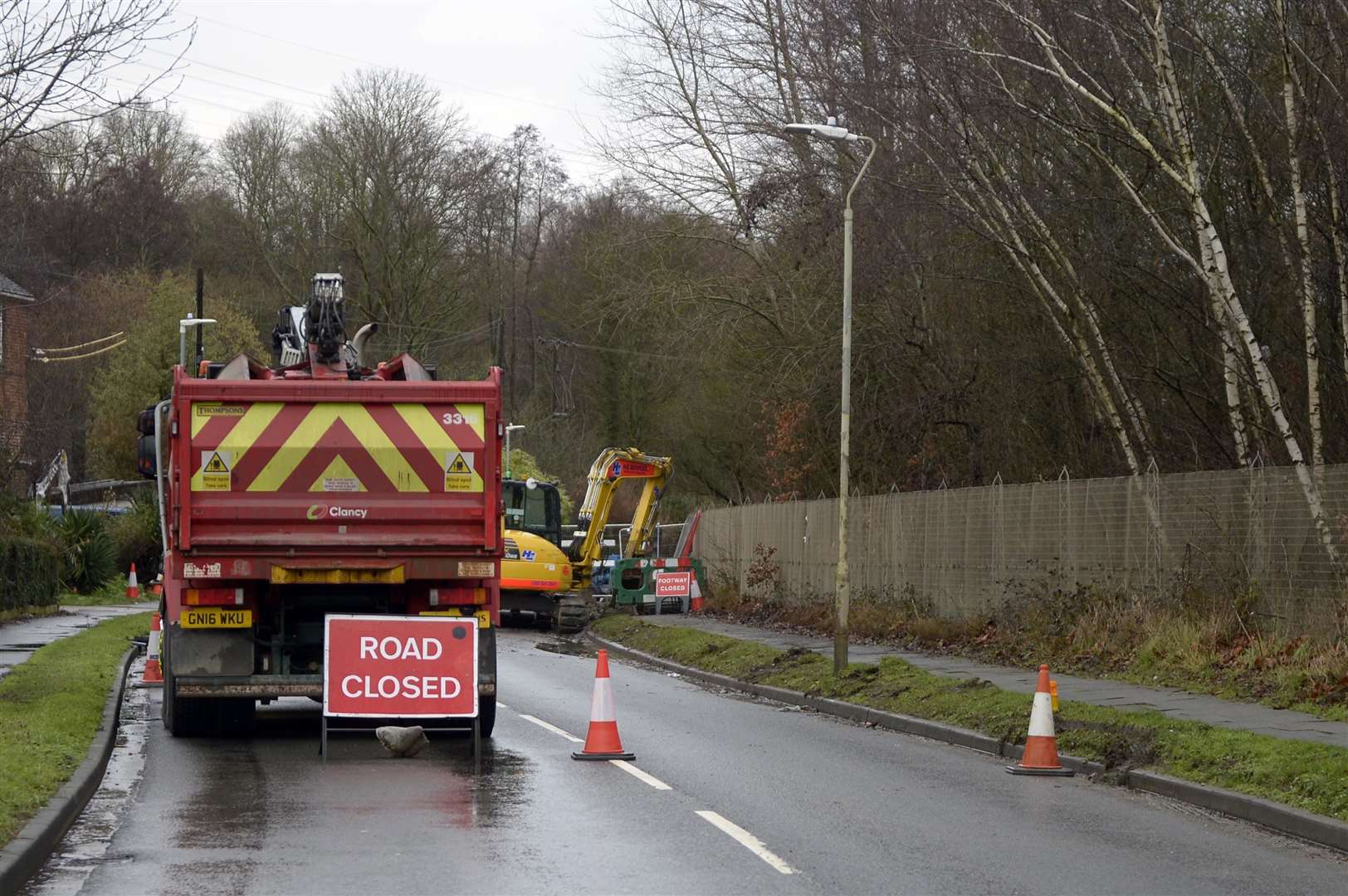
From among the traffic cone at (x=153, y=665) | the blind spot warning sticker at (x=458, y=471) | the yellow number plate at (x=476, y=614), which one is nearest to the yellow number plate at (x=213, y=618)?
the yellow number plate at (x=476, y=614)

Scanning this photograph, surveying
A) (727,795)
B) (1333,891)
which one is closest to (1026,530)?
(727,795)

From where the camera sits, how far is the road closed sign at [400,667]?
46.0 ft

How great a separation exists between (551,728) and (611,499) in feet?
74.6

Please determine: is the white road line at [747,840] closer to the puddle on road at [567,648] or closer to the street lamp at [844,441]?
the street lamp at [844,441]

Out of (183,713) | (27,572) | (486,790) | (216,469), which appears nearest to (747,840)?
(486,790)

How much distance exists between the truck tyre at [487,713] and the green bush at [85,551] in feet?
109

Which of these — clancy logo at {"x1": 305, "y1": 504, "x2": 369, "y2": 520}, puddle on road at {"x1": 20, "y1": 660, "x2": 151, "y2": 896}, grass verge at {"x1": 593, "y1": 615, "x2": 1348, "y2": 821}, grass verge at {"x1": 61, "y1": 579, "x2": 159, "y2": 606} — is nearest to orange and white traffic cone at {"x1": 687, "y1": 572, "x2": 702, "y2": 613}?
grass verge at {"x1": 61, "y1": 579, "x2": 159, "y2": 606}

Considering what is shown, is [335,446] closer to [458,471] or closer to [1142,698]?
[458,471]

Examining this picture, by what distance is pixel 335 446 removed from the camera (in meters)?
15.1

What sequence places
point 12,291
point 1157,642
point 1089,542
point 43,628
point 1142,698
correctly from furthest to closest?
point 12,291 < point 43,628 < point 1089,542 < point 1157,642 < point 1142,698

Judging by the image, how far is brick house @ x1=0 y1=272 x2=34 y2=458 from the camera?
50875 mm

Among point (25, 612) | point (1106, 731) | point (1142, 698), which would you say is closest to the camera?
point (1106, 731)

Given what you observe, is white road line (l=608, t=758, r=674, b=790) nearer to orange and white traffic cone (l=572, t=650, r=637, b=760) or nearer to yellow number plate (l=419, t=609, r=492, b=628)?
orange and white traffic cone (l=572, t=650, r=637, b=760)

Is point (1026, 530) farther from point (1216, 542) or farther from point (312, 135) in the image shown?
point (312, 135)
